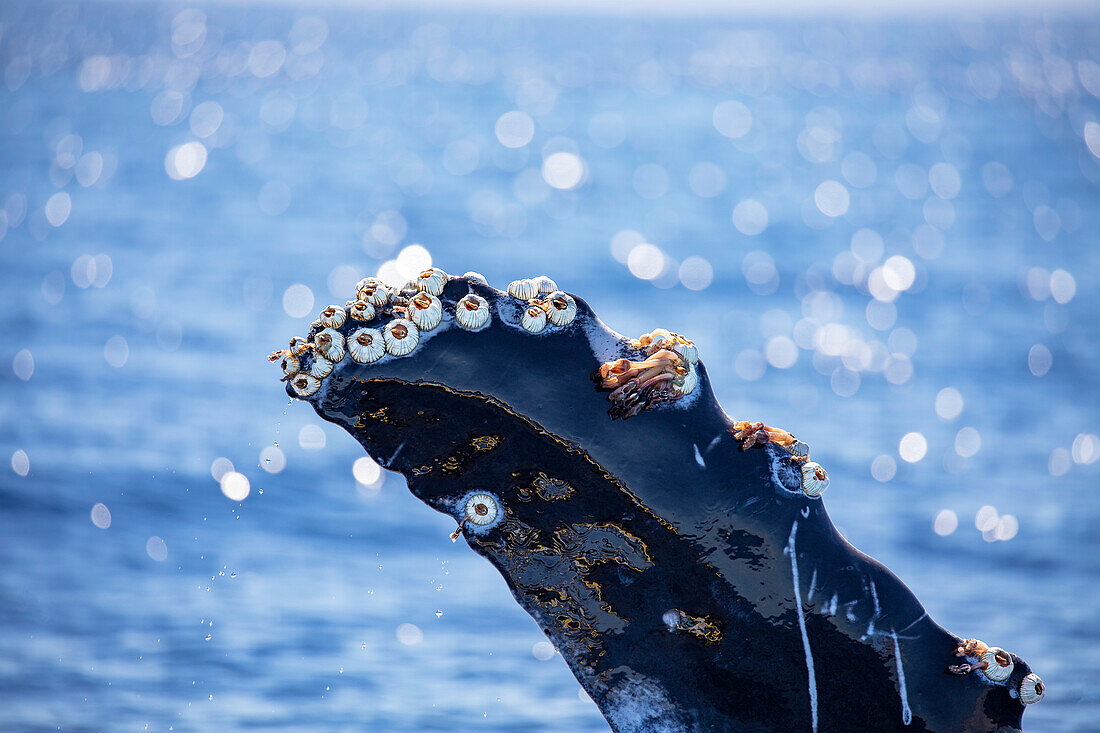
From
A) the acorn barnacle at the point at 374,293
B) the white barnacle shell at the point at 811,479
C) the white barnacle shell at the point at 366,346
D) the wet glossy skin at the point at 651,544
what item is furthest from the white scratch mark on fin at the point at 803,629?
the acorn barnacle at the point at 374,293

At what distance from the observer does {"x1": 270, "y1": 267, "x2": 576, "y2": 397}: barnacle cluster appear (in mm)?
7617

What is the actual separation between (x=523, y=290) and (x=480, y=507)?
135cm

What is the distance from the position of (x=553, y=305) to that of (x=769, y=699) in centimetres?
282

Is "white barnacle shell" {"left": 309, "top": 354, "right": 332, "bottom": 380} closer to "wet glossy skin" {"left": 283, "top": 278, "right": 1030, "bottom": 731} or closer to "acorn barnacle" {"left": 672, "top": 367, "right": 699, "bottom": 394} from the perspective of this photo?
"wet glossy skin" {"left": 283, "top": 278, "right": 1030, "bottom": 731}

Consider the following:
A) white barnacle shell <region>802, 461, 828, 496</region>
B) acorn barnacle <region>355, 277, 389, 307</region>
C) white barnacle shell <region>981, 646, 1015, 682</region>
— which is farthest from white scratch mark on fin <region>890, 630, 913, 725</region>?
acorn barnacle <region>355, 277, 389, 307</region>

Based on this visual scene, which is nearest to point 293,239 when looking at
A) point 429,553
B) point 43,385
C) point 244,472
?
point 43,385

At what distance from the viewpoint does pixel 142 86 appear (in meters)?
111

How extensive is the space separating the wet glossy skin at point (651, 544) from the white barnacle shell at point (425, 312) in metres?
0.09

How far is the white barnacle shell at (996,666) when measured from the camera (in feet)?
27.2

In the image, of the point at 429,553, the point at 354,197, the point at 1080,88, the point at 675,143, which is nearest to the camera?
the point at 429,553

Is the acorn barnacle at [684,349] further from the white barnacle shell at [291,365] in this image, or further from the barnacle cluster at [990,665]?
the barnacle cluster at [990,665]

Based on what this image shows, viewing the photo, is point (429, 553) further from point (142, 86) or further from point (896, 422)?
point (142, 86)

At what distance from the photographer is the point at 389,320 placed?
307 inches

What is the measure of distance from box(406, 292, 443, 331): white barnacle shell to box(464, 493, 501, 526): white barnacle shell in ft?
3.58
